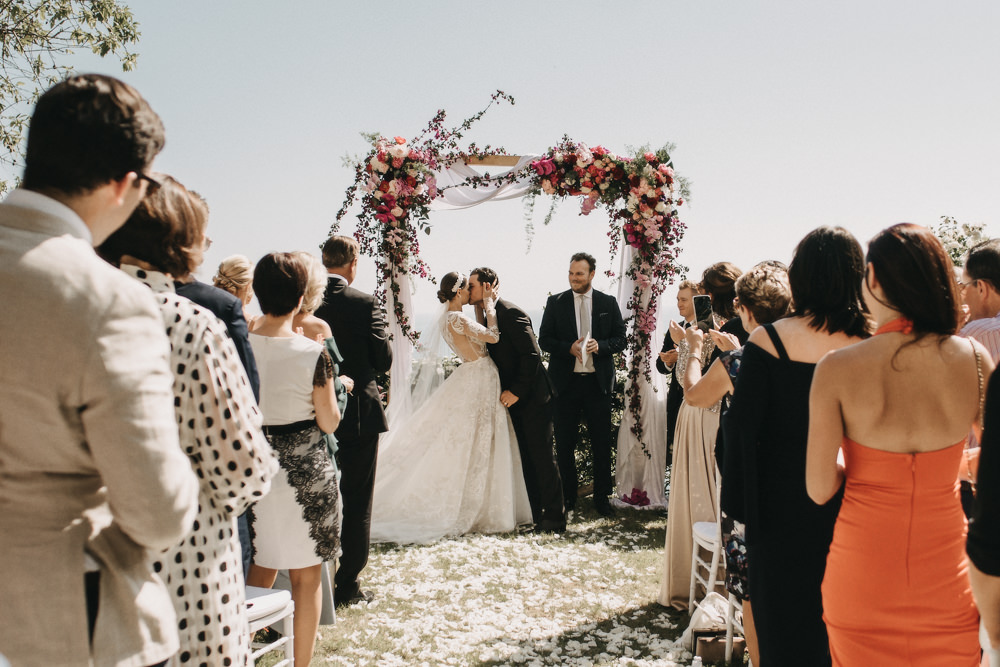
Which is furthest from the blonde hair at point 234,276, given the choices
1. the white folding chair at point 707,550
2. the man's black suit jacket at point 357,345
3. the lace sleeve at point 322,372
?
the white folding chair at point 707,550

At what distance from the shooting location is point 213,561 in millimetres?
1566

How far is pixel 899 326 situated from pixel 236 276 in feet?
8.72

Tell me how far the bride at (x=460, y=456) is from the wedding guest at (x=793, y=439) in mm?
3430

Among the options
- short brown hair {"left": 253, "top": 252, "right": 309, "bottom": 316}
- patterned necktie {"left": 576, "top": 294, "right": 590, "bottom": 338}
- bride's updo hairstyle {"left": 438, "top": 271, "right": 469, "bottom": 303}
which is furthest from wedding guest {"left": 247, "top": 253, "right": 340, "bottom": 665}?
patterned necktie {"left": 576, "top": 294, "right": 590, "bottom": 338}

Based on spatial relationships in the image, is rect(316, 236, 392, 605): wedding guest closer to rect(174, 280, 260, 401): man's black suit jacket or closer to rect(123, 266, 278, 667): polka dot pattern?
rect(174, 280, 260, 401): man's black suit jacket

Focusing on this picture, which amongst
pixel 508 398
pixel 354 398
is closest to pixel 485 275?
pixel 508 398

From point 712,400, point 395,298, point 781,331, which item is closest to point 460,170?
point 395,298

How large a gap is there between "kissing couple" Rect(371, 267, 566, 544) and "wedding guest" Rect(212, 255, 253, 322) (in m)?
2.63

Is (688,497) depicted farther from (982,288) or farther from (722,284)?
(982,288)

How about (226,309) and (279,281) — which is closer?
(226,309)

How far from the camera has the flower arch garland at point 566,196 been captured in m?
6.18

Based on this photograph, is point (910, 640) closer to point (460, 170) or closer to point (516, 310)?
point (516, 310)

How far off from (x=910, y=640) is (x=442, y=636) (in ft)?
8.19

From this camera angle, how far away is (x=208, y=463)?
1567mm
